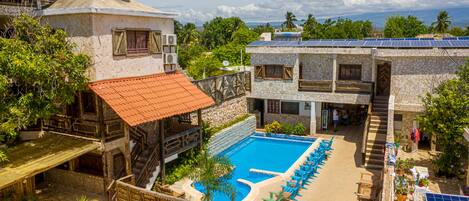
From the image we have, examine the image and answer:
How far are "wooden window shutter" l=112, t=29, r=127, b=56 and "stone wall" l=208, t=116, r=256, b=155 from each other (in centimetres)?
868

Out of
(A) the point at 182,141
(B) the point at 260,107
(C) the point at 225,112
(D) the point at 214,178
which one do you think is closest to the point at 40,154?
(D) the point at 214,178

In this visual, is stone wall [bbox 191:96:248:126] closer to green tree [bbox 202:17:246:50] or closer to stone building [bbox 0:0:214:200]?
stone building [bbox 0:0:214:200]

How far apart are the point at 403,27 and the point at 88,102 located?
259ft

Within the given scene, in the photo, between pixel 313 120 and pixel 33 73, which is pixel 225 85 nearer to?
pixel 313 120

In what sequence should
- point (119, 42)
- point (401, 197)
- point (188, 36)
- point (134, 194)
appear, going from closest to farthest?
point (134, 194)
point (401, 197)
point (119, 42)
point (188, 36)

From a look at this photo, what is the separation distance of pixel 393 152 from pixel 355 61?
10.8 m

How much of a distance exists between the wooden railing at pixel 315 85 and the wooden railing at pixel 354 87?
63 centimetres

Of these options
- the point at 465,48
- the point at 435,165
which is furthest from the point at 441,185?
the point at 465,48

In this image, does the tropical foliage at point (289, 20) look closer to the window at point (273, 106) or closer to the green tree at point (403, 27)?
the green tree at point (403, 27)

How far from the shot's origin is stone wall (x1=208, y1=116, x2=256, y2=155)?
965 inches

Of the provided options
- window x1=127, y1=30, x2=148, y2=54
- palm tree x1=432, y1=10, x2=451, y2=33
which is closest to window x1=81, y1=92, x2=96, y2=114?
window x1=127, y1=30, x2=148, y2=54

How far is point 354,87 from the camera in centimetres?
2673

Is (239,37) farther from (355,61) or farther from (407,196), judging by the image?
(407,196)

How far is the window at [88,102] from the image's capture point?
59.9 feet
